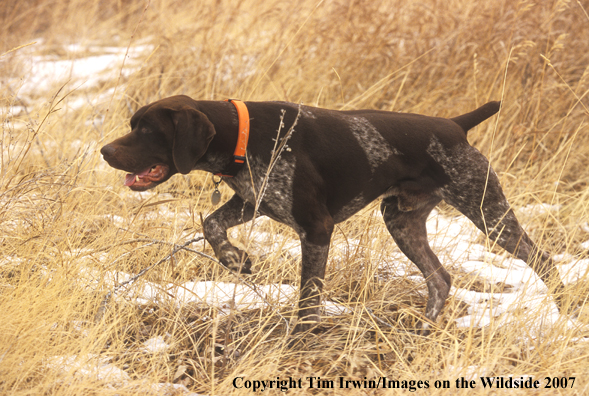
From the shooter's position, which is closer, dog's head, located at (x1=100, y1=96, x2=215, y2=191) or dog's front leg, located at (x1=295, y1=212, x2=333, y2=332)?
dog's head, located at (x1=100, y1=96, x2=215, y2=191)

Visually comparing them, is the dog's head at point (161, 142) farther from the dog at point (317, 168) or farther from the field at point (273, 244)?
the field at point (273, 244)

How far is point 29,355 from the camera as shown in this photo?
2.41 meters

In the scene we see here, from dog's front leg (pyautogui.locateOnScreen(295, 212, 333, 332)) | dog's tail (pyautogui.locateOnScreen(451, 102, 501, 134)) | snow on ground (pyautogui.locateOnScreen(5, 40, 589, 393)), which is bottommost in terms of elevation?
snow on ground (pyautogui.locateOnScreen(5, 40, 589, 393))

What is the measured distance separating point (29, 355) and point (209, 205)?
2252mm

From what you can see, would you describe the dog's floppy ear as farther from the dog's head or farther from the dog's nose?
the dog's nose

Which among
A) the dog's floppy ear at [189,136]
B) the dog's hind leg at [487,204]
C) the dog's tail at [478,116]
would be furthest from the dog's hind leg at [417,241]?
the dog's floppy ear at [189,136]

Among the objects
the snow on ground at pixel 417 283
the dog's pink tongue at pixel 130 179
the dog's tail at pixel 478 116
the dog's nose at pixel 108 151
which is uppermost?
the dog's tail at pixel 478 116

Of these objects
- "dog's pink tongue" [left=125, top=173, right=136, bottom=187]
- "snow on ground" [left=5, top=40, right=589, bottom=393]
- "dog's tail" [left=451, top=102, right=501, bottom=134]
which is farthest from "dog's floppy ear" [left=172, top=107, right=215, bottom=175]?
"dog's tail" [left=451, top=102, right=501, bottom=134]

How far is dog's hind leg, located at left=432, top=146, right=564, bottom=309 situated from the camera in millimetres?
3152

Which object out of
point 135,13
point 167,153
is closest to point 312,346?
point 167,153

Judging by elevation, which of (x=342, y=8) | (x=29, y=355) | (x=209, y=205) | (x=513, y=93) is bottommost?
(x=209, y=205)

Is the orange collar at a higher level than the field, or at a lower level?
higher

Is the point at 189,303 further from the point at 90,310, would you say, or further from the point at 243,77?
the point at 243,77

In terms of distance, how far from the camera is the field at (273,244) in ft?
8.62
